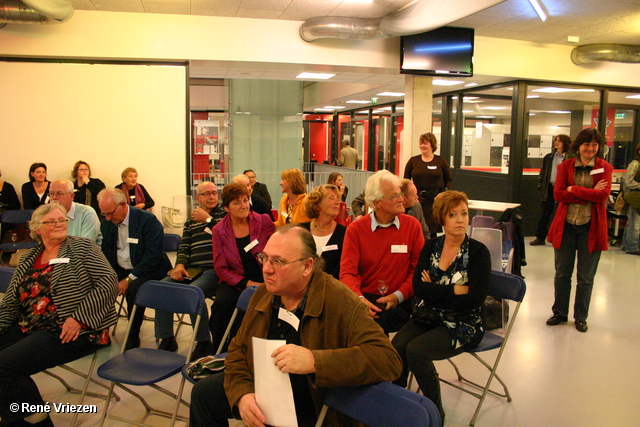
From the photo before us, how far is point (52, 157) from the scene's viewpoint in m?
6.95

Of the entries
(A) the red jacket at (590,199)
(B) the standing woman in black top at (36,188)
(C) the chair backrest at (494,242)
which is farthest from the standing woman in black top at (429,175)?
(B) the standing woman in black top at (36,188)

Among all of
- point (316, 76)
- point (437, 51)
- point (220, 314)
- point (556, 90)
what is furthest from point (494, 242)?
point (556, 90)

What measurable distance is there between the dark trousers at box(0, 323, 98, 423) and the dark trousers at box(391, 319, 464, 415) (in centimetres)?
188

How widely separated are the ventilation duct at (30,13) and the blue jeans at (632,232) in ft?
28.8

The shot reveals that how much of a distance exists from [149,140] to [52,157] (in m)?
1.31

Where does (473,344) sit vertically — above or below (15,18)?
below

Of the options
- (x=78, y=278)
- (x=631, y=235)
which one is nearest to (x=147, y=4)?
(x=78, y=278)

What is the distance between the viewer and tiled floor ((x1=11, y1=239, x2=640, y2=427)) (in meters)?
3.21

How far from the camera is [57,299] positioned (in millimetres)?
3006

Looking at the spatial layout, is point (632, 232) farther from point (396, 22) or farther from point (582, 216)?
point (396, 22)

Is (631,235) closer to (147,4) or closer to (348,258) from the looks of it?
(348,258)

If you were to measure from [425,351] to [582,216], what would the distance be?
8.82 feet

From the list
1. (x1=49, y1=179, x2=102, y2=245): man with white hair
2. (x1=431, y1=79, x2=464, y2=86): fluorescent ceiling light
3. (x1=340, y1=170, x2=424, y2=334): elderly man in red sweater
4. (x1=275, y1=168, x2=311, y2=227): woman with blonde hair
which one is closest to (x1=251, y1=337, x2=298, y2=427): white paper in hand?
(x1=340, y1=170, x2=424, y2=334): elderly man in red sweater

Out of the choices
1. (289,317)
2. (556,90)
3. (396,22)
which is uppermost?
(396,22)
